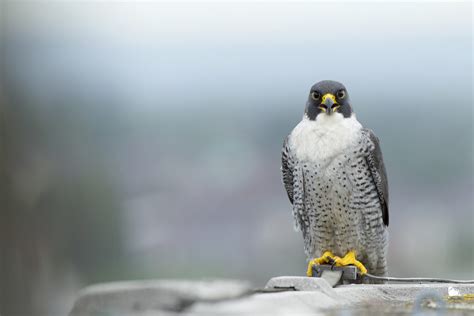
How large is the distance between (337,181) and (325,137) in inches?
10.8

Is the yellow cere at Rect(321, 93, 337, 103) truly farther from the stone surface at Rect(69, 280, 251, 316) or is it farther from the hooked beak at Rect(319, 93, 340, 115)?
the stone surface at Rect(69, 280, 251, 316)

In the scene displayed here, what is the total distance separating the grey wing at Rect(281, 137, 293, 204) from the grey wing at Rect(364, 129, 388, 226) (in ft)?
1.62

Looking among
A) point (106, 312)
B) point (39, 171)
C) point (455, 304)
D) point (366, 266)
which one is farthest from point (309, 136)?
point (39, 171)

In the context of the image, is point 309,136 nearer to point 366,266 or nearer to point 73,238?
point 366,266

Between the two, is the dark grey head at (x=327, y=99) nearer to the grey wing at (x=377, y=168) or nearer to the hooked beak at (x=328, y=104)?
the hooked beak at (x=328, y=104)

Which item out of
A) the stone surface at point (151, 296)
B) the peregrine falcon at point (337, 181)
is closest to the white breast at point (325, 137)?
the peregrine falcon at point (337, 181)

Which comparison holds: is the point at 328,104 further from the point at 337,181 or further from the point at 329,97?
the point at 337,181

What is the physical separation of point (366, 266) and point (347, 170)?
2.25ft

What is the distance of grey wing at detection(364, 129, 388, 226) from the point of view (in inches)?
237

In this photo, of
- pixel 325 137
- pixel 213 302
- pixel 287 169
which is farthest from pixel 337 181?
pixel 213 302

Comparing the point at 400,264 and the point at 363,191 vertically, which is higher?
the point at 363,191

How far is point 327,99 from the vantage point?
5883 mm

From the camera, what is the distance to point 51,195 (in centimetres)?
1284

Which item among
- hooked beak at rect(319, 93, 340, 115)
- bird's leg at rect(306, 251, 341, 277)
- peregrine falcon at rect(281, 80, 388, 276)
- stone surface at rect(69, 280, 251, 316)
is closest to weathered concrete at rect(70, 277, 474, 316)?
stone surface at rect(69, 280, 251, 316)
